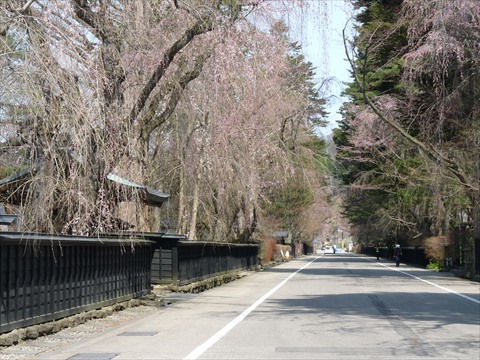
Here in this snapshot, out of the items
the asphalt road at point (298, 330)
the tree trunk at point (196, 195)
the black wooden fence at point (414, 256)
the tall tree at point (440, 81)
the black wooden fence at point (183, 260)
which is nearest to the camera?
the asphalt road at point (298, 330)

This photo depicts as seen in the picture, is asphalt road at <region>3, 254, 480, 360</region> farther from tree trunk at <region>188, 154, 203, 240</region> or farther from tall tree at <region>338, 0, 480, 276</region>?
tall tree at <region>338, 0, 480, 276</region>

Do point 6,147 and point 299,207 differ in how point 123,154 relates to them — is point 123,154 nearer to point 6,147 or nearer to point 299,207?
point 6,147

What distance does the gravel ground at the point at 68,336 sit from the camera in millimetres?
11047

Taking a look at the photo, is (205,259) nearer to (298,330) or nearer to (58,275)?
(298,330)

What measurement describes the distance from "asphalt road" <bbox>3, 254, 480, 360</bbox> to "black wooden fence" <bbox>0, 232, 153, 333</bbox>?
0.85m

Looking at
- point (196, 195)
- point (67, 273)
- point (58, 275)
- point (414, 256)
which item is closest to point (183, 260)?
point (196, 195)

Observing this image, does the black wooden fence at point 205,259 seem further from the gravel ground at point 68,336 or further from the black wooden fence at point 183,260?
the gravel ground at point 68,336

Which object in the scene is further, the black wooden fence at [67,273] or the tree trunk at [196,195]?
the tree trunk at [196,195]

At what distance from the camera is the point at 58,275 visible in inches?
543

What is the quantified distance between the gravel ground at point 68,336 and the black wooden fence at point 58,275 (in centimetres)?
31

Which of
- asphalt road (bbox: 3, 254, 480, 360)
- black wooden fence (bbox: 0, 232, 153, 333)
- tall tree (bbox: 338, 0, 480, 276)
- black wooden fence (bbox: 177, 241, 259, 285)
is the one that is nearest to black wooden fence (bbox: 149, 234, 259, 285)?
black wooden fence (bbox: 177, 241, 259, 285)

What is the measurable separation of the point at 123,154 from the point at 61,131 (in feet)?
8.81

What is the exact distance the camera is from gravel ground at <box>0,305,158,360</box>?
11.0 meters

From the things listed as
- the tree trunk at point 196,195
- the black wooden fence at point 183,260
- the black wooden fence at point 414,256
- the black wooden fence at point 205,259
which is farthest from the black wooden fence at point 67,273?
the black wooden fence at point 414,256
